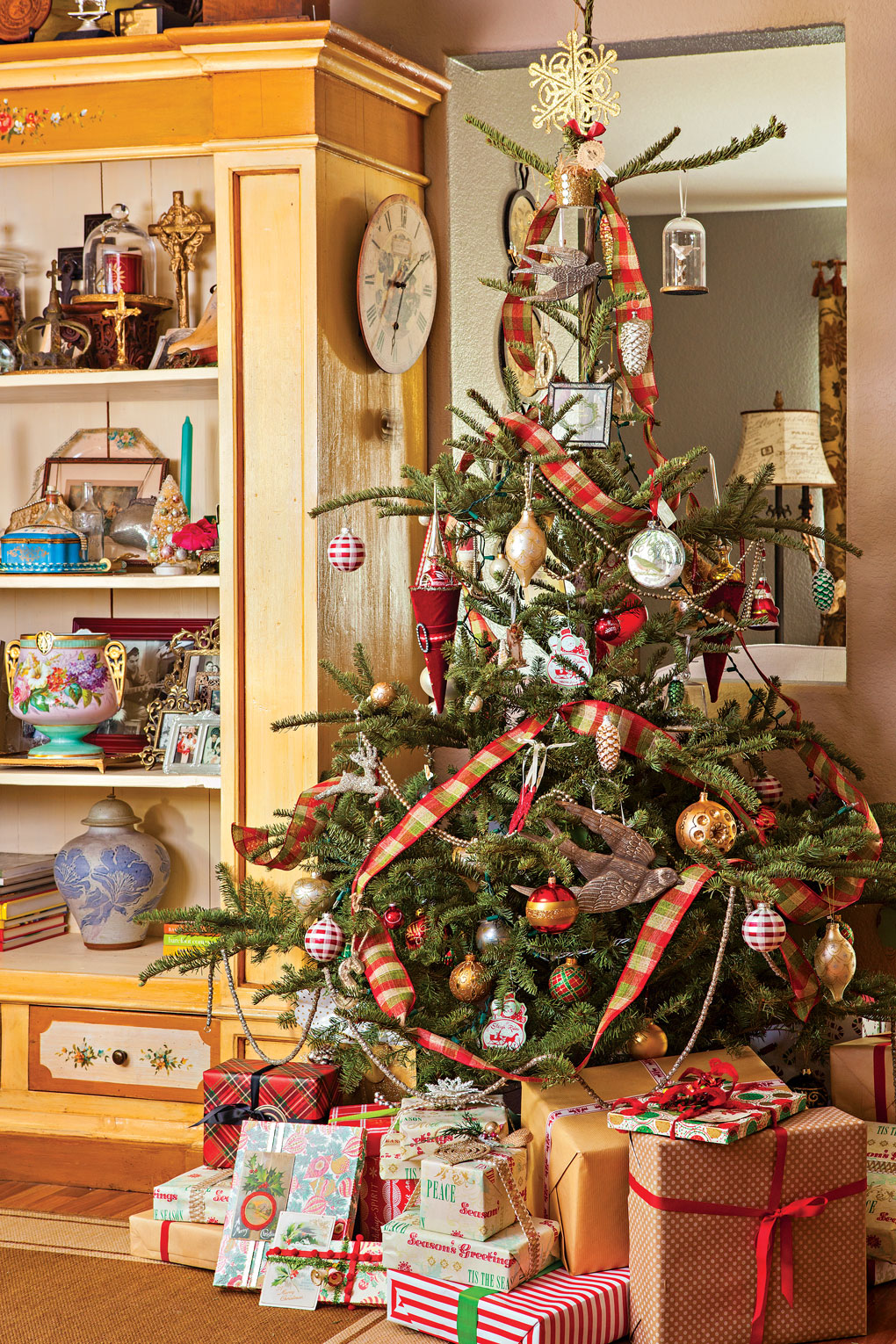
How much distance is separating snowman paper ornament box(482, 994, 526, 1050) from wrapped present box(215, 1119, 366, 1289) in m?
0.29

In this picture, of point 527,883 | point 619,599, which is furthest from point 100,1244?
point 619,599

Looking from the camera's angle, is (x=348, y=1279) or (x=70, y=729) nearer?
(x=348, y=1279)

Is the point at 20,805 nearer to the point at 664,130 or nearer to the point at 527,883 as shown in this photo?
the point at 527,883

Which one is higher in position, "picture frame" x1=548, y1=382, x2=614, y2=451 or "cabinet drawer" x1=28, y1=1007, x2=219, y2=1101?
"picture frame" x1=548, y1=382, x2=614, y2=451

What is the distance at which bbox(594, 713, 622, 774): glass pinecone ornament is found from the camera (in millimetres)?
1950

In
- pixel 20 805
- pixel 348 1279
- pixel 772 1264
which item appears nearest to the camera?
pixel 772 1264

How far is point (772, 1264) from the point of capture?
1833 mm

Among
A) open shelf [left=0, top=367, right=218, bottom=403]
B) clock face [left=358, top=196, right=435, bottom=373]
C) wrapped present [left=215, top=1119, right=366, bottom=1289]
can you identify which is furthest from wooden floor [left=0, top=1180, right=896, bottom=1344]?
clock face [left=358, top=196, right=435, bottom=373]

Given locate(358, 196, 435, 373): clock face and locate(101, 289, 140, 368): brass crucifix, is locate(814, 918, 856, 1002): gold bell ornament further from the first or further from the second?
locate(101, 289, 140, 368): brass crucifix

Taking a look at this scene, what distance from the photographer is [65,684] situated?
2.76 meters

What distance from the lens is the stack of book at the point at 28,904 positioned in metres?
2.84

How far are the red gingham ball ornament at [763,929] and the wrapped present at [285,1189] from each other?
0.69 meters

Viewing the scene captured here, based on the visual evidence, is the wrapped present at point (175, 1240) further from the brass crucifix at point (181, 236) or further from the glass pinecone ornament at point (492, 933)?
the brass crucifix at point (181, 236)

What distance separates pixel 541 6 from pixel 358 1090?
217 centimetres
